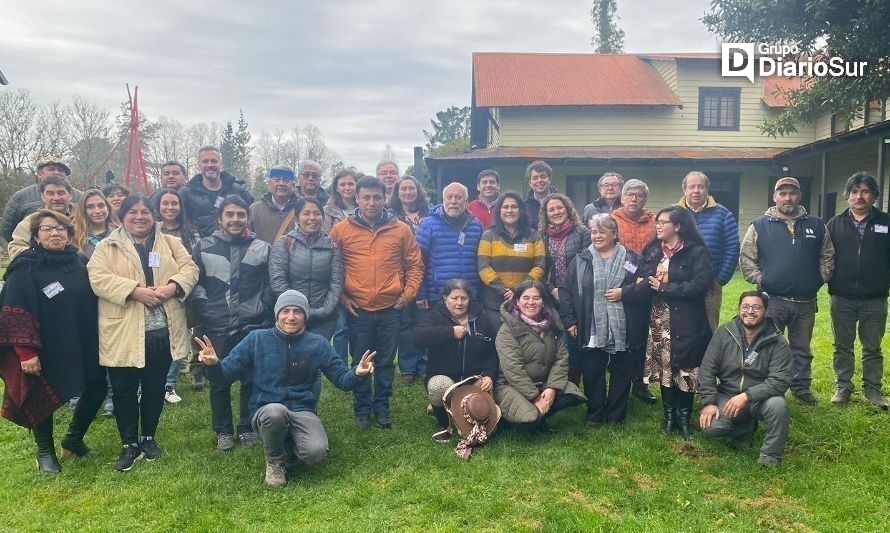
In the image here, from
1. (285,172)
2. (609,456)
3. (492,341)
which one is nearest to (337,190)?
(285,172)

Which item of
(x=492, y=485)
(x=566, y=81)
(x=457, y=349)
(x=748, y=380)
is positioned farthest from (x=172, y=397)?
(x=566, y=81)

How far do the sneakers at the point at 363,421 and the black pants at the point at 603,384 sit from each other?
6.31 feet

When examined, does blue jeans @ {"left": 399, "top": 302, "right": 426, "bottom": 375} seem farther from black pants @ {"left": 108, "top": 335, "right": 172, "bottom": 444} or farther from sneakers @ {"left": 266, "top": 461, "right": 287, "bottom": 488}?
black pants @ {"left": 108, "top": 335, "right": 172, "bottom": 444}

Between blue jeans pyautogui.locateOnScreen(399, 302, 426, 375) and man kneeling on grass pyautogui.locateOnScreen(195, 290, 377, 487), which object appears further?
blue jeans pyautogui.locateOnScreen(399, 302, 426, 375)

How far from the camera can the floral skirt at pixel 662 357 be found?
4695mm

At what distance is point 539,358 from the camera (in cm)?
481

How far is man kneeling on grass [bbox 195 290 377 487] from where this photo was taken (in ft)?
13.6

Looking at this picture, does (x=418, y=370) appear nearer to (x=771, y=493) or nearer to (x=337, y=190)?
(x=337, y=190)

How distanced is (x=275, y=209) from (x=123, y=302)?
88.9 inches

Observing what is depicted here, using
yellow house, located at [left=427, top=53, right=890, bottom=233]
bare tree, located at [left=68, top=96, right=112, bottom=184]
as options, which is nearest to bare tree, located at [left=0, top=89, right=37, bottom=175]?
bare tree, located at [left=68, top=96, right=112, bottom=184]

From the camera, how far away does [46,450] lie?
4.34m

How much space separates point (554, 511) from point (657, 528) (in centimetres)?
60

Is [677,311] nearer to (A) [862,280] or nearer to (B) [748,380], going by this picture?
(B) [748,380]

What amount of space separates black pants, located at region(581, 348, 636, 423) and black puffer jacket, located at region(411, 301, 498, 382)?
0.83 meters
